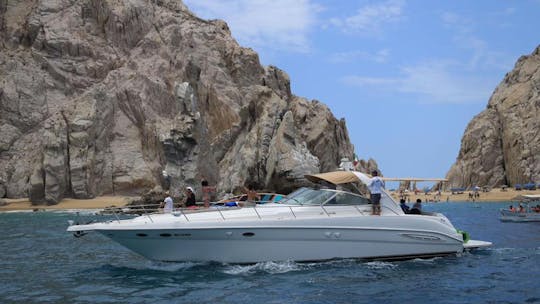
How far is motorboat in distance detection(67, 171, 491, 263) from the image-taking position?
15.0 m

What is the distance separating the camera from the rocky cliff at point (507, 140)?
303 feet

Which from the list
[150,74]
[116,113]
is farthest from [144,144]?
[150,74]

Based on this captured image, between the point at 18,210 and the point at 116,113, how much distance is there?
21.7 meters

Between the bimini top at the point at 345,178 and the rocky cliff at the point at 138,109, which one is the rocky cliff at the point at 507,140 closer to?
the rocky cliff at the point at 138,109

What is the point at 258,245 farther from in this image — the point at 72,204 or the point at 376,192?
the point at 72,204

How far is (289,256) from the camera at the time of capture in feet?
49.9

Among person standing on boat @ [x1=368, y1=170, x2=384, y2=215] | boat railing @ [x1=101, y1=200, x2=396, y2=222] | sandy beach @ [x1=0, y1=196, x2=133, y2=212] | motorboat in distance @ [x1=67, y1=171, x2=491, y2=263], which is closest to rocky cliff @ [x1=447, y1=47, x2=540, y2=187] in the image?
sandy beach @ [x1=0, y1=196, x2=133, y2=212]

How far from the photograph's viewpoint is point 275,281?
13609 millimetres

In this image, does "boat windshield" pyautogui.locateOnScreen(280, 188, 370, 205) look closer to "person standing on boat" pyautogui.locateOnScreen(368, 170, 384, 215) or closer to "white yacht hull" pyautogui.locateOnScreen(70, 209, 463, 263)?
"person standing on boat" pyautogui.locateOnScreen(368, 170, 384, 215)

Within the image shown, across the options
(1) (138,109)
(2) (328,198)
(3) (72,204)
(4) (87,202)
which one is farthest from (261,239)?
(1) (138,109)

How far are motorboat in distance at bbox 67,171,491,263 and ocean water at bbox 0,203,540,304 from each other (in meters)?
0.32

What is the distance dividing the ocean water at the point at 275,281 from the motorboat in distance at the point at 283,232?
32 cm

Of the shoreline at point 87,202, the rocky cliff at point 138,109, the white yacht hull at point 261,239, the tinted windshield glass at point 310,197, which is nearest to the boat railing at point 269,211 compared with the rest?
the tinted windshield glass at point 310,197

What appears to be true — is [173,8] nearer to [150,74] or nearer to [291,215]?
[150,74]
